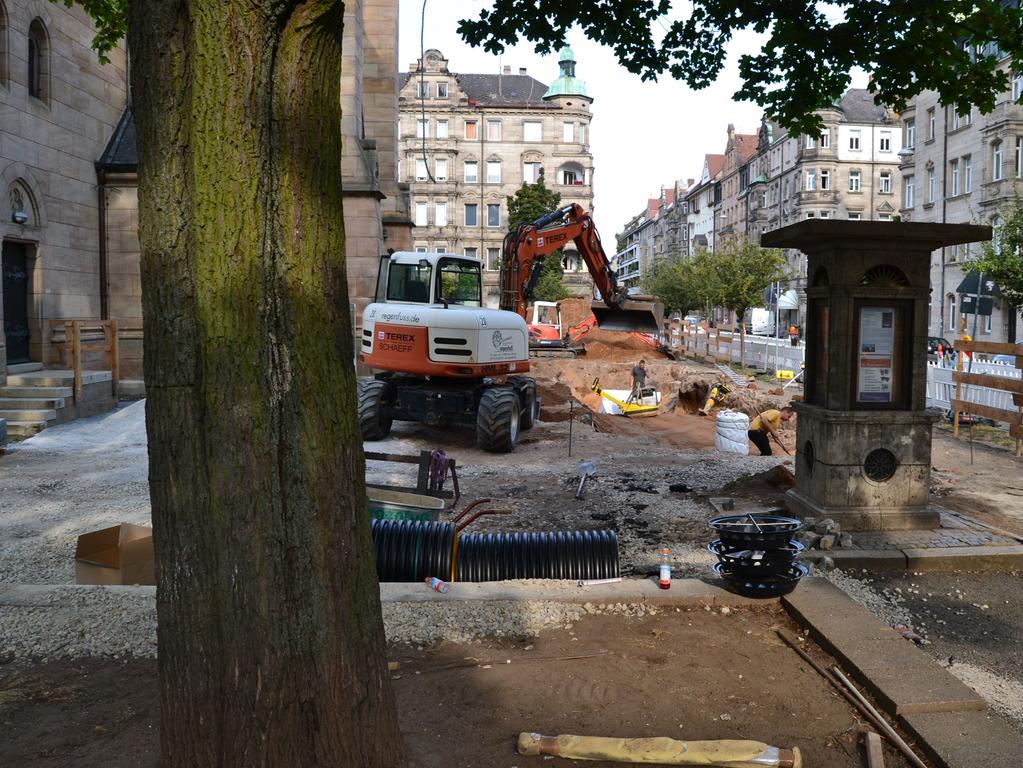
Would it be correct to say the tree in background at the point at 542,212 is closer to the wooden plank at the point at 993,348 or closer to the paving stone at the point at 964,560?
the wooden plank at the point at 993,348

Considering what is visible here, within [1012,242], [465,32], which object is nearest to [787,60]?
[465,32]

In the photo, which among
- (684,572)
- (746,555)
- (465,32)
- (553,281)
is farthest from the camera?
(553,281)

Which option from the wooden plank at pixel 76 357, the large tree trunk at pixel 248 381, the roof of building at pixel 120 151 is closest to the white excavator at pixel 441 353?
the wooden plank at pixel 76 357

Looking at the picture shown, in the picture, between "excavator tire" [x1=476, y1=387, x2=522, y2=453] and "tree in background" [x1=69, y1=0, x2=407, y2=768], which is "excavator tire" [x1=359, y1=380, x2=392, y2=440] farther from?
"tree in background" [x1=69, y1=0, x2=407, y2=768]

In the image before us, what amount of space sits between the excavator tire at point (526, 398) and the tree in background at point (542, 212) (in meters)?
44.6

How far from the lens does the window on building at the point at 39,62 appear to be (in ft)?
55.7

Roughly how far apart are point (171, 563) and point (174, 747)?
0.67m

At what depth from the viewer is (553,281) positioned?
198 feet

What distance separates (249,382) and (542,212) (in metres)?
59.1

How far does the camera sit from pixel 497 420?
13.0 metres

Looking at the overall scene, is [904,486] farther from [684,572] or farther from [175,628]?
[175,628]

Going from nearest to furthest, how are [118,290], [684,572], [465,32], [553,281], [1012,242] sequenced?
[684,572], [465,32], [1012,242], [118,290], [553,281]

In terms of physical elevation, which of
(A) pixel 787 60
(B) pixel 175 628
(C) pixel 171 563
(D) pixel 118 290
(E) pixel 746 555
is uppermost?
(A) pixel 787 60

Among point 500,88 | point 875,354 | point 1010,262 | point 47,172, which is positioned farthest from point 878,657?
point 500,88
